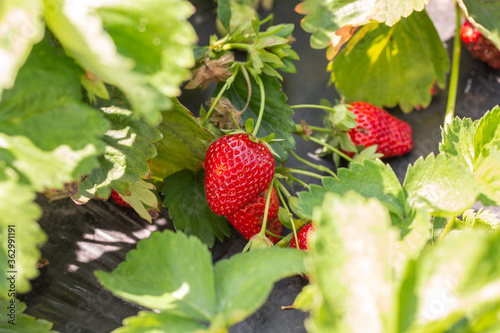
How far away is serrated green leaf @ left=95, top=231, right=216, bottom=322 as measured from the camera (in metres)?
0.45

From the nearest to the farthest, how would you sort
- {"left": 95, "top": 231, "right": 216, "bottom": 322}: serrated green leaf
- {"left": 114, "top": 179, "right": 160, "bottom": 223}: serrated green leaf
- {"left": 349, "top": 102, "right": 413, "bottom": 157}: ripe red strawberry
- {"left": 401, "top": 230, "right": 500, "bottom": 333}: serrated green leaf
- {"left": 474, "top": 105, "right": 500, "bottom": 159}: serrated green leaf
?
{"left": 401, "top": 230, "right": 500, "bottom": 333}: serrated green leaf → {"left": 95, "top": 231, "right": 216, "bottom": 322}: serrated green leaf → {"left": 474, "top": 105, "right": 500, "bottom": 159}: serrated green leaf → {"left": 114, "top": 179, "right": 160, "bottom": 223}: serrated green leaf → {"left": 349, "top": 102, "right": 413, "bottom": 157}: ripe red strawberry

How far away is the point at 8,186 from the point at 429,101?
2.50ft

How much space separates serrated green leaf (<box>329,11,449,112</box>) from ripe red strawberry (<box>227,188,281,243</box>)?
30 centimetres

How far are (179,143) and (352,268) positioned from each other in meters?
0.41

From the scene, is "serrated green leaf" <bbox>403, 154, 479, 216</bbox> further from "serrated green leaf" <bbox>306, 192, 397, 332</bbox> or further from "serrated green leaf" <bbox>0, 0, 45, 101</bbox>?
"serrated green leaf" <bbox>0, 0, 45, 101</bbox>

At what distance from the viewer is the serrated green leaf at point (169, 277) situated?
45 centimetres

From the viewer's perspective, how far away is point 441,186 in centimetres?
51

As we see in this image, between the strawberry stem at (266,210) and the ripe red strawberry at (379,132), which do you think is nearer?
the strawberry stem at (266,210)

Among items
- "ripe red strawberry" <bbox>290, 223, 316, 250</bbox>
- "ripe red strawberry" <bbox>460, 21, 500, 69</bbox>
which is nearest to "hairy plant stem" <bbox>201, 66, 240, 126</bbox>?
"ripe red strawberry" <bbox>290, 223, 316, 250</bbox>

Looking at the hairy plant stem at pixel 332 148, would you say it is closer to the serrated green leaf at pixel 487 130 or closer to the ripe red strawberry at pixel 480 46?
the serrated green leaf at pixel 487 130

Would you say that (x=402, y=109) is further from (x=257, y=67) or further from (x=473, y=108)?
(x=257, y=67)

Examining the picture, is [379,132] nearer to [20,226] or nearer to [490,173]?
[490,173]

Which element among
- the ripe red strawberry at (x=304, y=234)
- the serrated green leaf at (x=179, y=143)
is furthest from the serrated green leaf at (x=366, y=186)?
the serrated green leaf at (x=179, y=143)

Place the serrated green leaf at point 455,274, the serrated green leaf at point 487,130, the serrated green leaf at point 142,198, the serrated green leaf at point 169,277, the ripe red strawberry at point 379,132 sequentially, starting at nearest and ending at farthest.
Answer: the serrated green leaf at point 455,274 → the serrated green leaf at point 169,277 → the serrated green leaf at point 487,130 → the serrated green leaf at point 142,198 → the ripe red strawberry at point 379,132
